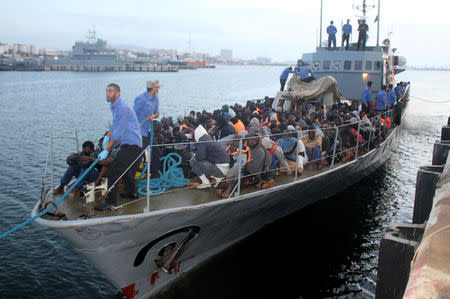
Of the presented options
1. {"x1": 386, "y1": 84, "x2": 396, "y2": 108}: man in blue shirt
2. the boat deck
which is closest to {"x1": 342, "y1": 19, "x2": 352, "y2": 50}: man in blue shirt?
{"x1": 386, "y1": 84, "x2": 396, "y2": 108}: man in blue shirt

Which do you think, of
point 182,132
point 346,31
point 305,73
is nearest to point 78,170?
point 182,132

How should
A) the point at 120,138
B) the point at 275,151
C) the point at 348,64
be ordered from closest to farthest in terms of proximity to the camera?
the point at 120,138 → the point at 275,151 → the point at 348,64

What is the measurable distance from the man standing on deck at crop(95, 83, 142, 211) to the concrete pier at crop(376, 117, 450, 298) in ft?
12.4

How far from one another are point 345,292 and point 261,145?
3.48m

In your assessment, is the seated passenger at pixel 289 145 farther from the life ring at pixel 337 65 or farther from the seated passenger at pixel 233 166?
the life ring at pixel 337 65

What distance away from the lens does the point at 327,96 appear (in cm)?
1424

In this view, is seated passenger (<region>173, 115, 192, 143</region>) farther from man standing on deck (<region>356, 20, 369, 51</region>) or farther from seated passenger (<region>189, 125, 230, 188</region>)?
man standing on deck (<region>356, 20, 369, 51</region>)

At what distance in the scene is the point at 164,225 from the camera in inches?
226

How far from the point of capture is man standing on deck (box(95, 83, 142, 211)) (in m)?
5.21

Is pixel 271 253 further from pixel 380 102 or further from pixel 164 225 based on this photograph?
pixel 380 102

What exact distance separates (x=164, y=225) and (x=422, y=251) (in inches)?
149

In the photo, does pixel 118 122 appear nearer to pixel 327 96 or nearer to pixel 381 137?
pixel 381 137

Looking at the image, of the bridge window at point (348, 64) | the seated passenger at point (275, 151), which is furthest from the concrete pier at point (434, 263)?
the bridge window at point (348, 64)

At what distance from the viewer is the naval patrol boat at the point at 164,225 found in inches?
207
